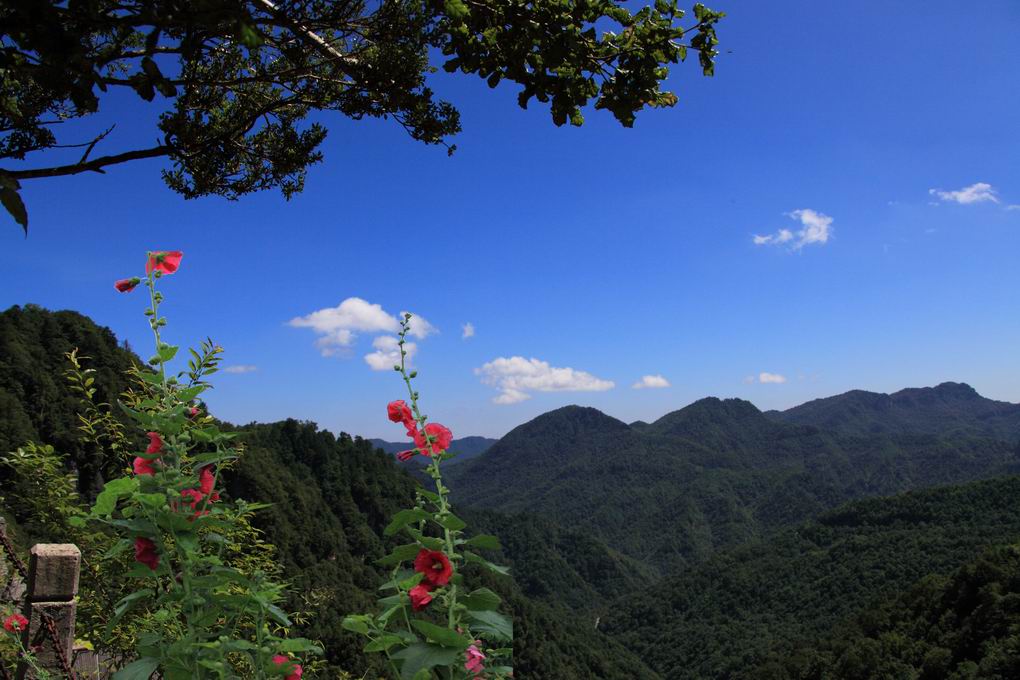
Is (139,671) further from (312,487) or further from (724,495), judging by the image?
(724,495)

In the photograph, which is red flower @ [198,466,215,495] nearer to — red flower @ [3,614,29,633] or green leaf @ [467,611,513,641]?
green leaf @ [467,611,513,641]

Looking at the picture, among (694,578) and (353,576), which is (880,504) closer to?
(694,578)

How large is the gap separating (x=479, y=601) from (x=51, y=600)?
1546mm

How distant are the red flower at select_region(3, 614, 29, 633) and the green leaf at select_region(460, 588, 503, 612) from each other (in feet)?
5.87

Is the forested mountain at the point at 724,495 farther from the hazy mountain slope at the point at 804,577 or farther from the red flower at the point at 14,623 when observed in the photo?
the red flower at the point at 14,623

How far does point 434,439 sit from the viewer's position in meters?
1.37

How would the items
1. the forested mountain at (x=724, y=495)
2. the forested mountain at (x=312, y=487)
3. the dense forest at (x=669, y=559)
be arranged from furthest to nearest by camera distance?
the forested mountain at (x=724, y=495), the dense forest at (x=669, y=559), the forested mountain at (x=312, y=487)

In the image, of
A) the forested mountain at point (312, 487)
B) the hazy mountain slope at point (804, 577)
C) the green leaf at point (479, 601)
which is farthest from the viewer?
the hazy mountain slope at point (804, 577)

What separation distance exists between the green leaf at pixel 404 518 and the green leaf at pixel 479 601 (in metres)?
0.18

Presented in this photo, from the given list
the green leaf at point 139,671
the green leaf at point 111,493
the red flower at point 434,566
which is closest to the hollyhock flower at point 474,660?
the red flower at point 434,566

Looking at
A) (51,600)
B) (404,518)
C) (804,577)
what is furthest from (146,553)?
(804,577)

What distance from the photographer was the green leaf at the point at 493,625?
1.14 metres

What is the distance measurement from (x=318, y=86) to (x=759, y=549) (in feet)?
351

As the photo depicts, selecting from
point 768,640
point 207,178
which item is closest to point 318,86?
point 207,178
